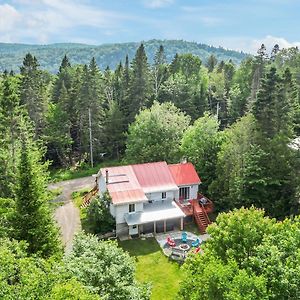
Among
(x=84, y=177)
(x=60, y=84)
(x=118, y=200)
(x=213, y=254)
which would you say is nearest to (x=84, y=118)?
(x=84, y=177)

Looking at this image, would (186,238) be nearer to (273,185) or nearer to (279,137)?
(273,185)

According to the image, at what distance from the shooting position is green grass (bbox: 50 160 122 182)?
5809 centimetres

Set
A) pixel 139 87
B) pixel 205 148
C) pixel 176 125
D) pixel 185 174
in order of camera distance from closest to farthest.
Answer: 1. pixel 185 174
2. pixel 205 148
3. pixel 176 125
4. pixel 139 87

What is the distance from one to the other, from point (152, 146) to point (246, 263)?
29.7 meters

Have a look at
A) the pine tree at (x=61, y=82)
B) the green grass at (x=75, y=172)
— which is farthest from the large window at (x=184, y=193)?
the pine tree at (x=61, y=82)

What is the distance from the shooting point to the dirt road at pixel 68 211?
39188 mm

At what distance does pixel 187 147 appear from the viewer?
47250 mm

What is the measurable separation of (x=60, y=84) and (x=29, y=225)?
51.7 m

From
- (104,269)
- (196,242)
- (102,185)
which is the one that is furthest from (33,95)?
(104,269)

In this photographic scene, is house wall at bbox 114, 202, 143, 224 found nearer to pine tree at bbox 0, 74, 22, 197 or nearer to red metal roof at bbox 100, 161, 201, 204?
red metal roof at bbox 100, 161, 201, 204

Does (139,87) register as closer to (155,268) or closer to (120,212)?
(120,212)

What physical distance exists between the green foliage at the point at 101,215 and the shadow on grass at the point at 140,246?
8.22 feet

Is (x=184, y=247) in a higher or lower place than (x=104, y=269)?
lower

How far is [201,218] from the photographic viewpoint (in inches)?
1613
